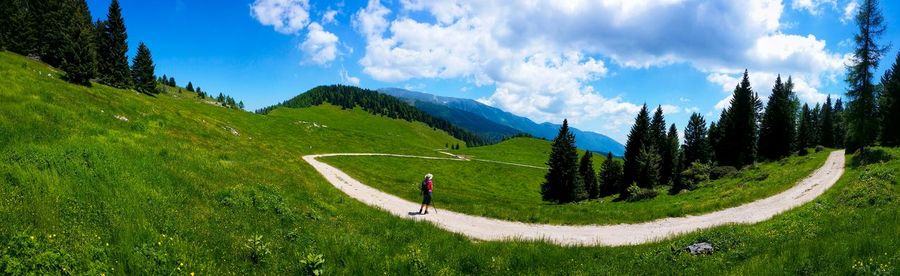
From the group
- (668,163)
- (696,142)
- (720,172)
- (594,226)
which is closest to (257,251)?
(594,226)

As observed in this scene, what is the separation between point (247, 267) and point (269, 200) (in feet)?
23.5

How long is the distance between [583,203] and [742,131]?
39.4 metres

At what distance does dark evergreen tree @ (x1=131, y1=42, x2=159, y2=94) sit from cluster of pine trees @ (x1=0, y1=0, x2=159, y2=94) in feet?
23.3

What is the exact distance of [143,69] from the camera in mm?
87125

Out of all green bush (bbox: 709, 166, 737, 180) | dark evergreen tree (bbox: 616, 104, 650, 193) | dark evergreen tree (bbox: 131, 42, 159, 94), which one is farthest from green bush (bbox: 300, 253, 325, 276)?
dark evergreen tree (bbox: 131, 42, 159, 94)

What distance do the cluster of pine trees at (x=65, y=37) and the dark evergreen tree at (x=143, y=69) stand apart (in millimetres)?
7108

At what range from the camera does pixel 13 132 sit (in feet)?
43.0

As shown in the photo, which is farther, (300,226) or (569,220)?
(569,220)

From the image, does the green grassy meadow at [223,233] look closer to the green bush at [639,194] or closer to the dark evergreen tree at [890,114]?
the green bush at [639,194]

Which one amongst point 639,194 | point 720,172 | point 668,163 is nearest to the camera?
point 639,194

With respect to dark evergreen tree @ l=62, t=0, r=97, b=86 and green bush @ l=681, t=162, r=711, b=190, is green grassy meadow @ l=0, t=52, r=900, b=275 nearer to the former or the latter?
green bush @ l=681, t=162, r=711, b=190

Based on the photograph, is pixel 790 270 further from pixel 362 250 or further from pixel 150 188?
pixel 150 188

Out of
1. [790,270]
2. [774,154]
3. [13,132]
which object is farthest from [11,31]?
[774,154]

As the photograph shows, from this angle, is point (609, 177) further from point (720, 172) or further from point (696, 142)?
point (720, 172)
